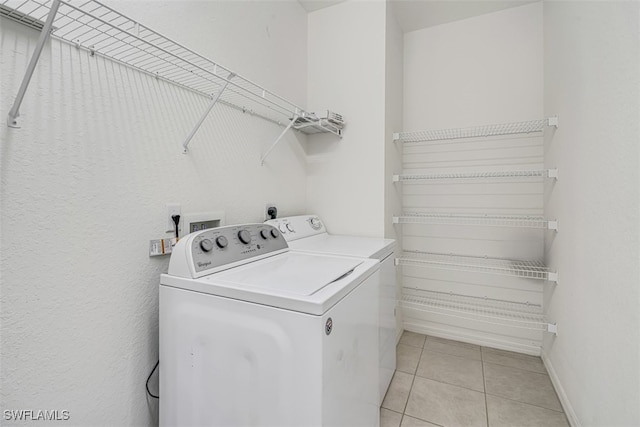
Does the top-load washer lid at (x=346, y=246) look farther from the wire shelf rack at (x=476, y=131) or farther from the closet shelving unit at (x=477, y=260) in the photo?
the wire shelf rack at (x=476, y=131)

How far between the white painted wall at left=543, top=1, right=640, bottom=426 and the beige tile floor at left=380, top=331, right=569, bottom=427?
Answer: 14cm

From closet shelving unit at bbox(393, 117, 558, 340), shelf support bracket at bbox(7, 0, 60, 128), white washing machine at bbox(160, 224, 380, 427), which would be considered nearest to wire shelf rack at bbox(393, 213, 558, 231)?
closet shelving unit at bbox(393, 117, 558, 340)

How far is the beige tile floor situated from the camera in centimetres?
155

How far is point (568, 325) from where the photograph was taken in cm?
159

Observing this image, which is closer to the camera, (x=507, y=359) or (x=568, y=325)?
(x=568, y=325)

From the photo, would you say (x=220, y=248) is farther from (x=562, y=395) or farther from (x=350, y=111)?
(x=562, y=395)

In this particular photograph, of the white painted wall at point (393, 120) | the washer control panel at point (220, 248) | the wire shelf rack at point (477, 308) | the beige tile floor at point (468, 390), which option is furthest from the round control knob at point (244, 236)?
the wire shelf rack at point (477, 308)

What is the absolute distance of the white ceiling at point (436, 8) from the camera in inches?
86.9

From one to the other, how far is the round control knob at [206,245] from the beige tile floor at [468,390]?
1347mm

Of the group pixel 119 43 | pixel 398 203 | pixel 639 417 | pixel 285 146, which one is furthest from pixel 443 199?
pixel 119 43

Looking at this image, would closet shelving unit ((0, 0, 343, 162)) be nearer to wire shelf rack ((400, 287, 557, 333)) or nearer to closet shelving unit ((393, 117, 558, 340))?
closet shelving unit ((393, 117, 558, 340))

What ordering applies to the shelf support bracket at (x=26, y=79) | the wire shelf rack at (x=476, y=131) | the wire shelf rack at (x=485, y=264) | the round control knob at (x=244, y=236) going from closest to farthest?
the shelf support bracket at (x=26, y=79) < the round control knob at (x=244, y=236) < the wire shelf rack at (x=485, y=264) < the wire shelf rack at (x=476, y=131)

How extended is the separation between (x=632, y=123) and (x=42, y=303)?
2.04 m

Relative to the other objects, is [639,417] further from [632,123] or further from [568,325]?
[632,123]
